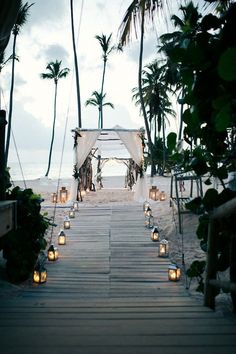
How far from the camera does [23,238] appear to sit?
3.71m

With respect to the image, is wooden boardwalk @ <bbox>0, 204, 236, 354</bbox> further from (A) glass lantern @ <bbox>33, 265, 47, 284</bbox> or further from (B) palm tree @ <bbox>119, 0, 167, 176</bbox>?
(B) palm tree @ <bbox>119, 0, 167, 176</bbox>

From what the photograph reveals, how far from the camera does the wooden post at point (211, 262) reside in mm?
1983

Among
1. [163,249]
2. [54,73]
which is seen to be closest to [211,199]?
[163,249]

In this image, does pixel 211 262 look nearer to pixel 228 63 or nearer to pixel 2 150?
pixel 2 150

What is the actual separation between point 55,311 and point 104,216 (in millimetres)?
5042

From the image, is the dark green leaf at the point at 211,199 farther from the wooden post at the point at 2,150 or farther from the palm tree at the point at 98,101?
the palm tree at the point at 98,101

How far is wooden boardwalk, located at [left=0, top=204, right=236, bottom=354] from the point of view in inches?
50.3

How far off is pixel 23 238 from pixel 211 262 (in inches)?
91.0

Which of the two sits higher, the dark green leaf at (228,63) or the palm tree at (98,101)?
the palm tree at (98,101)

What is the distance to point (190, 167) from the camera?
175 centimetres

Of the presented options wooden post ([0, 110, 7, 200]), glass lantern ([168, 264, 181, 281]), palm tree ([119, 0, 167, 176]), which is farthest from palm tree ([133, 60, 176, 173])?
wooden post ([0, 110, 7, 200])

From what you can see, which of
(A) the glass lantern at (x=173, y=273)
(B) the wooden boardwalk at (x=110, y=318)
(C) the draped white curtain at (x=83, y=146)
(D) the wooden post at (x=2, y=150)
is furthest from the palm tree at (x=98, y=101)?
(D) the wooden post at (x=2, y=150)

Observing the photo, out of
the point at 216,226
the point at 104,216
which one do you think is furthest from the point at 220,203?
the point at 104,216

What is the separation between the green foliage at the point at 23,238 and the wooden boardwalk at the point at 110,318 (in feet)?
0.85
